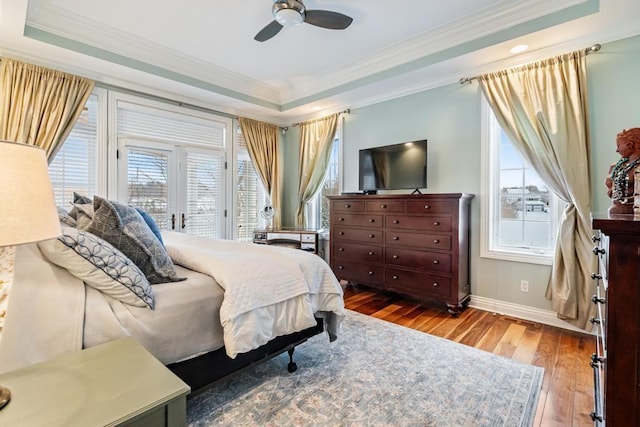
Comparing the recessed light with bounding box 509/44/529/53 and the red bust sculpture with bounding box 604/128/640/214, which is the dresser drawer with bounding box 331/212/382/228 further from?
the red bust sculpture with bounding box 604/128/640/214

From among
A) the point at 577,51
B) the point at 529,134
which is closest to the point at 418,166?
the point at 529,134

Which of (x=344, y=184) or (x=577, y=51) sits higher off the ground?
(x=577, y=51)

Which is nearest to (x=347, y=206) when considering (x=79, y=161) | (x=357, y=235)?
(x=357, y=235)

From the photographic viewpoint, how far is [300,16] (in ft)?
7.91

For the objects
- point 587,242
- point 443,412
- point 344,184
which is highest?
point 344,184

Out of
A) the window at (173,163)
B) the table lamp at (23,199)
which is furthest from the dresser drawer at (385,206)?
the table lamp at (23,199)

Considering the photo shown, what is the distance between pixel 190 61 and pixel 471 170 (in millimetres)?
3501

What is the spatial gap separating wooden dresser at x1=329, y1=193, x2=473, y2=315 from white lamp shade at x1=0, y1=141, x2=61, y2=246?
9.79 feet

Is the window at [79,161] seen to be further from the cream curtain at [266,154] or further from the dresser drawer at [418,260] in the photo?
the dresser drawer at [418,260]

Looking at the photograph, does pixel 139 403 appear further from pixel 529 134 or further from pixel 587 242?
pixel 529 134

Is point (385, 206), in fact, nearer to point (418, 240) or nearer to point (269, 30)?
point (418, 240)

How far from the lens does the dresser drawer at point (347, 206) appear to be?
373cm

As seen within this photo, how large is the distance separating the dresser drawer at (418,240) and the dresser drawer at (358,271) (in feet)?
1.22

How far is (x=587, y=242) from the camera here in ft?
8.46
